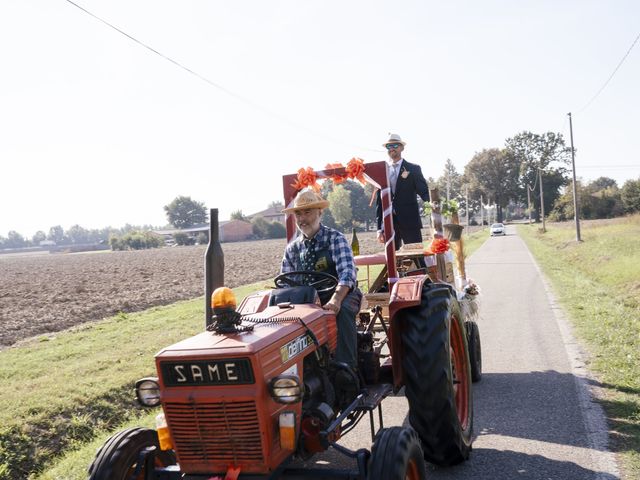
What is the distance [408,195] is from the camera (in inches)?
279

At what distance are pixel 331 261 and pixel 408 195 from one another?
102 inches

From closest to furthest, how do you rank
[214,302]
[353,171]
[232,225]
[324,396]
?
[214,302] < [324,396] < [353,171] < [232,225]

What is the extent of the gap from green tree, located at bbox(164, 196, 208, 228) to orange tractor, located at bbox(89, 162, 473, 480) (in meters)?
128

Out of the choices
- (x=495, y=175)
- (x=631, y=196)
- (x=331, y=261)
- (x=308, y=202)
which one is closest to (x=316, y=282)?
(x=331, y=261)

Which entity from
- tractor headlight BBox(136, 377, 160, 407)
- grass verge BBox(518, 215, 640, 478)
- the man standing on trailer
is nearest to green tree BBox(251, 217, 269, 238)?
grass verge BBox(518, 215, 640, 478)

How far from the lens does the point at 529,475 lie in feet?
13.7

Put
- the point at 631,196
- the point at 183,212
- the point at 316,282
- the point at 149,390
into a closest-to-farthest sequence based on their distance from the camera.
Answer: the point at 149,390 → the point at 316,282 → the point at 631,196 → the point at 183,212

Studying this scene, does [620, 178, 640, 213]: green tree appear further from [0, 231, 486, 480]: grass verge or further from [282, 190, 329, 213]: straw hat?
[282, 190, 329, 213]: straw hat

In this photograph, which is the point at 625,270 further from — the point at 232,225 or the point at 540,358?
the point at 232,225

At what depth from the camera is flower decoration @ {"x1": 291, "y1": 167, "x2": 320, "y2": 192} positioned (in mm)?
5789

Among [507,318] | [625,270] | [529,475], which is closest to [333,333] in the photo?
[529,475]

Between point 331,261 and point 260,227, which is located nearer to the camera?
point 331,261

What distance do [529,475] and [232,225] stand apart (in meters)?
100

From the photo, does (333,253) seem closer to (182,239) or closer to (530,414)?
(530,414)
